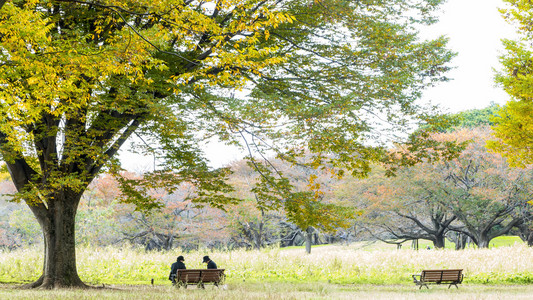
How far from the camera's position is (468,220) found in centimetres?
2806

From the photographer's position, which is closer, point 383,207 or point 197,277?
point 197,277

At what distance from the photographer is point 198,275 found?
11.5 m

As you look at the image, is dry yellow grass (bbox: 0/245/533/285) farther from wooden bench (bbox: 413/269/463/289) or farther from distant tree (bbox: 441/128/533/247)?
distant tree (bbox: 441/128/533/247)

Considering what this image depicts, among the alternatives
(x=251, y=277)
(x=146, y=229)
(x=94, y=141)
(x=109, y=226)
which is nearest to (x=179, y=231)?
(x=146, y=229)

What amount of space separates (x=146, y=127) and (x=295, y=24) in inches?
203

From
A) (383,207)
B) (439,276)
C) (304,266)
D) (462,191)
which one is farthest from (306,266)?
(462,191)

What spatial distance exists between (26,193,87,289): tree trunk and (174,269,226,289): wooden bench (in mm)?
3077

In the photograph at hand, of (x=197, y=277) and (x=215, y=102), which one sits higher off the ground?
(x=215, y=102)

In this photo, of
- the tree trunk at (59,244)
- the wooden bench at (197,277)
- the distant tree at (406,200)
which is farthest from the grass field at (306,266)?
the distant tree at (406,200)

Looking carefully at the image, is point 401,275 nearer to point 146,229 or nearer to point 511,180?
point 511,180

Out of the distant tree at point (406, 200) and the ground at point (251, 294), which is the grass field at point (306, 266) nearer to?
the ground at point (251, 294)

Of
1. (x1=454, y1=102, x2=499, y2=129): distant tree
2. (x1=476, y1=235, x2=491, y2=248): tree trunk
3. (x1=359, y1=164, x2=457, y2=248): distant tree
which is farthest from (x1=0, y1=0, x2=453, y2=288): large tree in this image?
(x1=454, y1=102, x2=499, y2=129): distant tree

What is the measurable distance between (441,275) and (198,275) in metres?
6.60

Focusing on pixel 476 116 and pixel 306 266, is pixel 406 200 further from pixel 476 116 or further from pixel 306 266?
pixel 476 116
